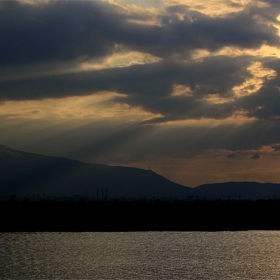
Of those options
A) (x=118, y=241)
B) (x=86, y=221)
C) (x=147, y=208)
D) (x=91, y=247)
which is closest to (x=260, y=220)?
(x=147, y=208)

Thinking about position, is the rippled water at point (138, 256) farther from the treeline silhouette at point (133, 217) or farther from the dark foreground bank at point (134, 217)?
the dark foreground bank at point (134, 217)

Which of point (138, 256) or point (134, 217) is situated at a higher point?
point (134, 217)

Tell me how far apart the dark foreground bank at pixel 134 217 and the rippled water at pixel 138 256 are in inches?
434

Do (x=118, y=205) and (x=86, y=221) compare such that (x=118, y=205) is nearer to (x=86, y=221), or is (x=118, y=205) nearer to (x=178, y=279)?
(x=86, y=221)

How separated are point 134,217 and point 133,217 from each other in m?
0.22

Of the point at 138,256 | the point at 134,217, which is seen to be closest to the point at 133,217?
the point at 134,217

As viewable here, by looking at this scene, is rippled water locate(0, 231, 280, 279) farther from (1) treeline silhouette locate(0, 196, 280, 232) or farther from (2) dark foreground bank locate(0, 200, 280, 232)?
(2) dark foreground bank locate(0, 200, 280, 232)

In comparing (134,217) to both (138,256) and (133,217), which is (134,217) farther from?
(138,256)

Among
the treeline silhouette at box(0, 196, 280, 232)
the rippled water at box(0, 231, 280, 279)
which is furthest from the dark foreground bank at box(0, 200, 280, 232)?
the rippled water at box(0, 231, 280, 279)

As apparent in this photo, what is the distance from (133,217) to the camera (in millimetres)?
115000

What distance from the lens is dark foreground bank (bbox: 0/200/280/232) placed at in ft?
340

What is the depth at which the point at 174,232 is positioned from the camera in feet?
328

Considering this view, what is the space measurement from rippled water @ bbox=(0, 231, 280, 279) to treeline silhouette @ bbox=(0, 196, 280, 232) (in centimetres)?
1072

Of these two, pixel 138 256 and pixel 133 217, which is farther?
pixel 133 217
